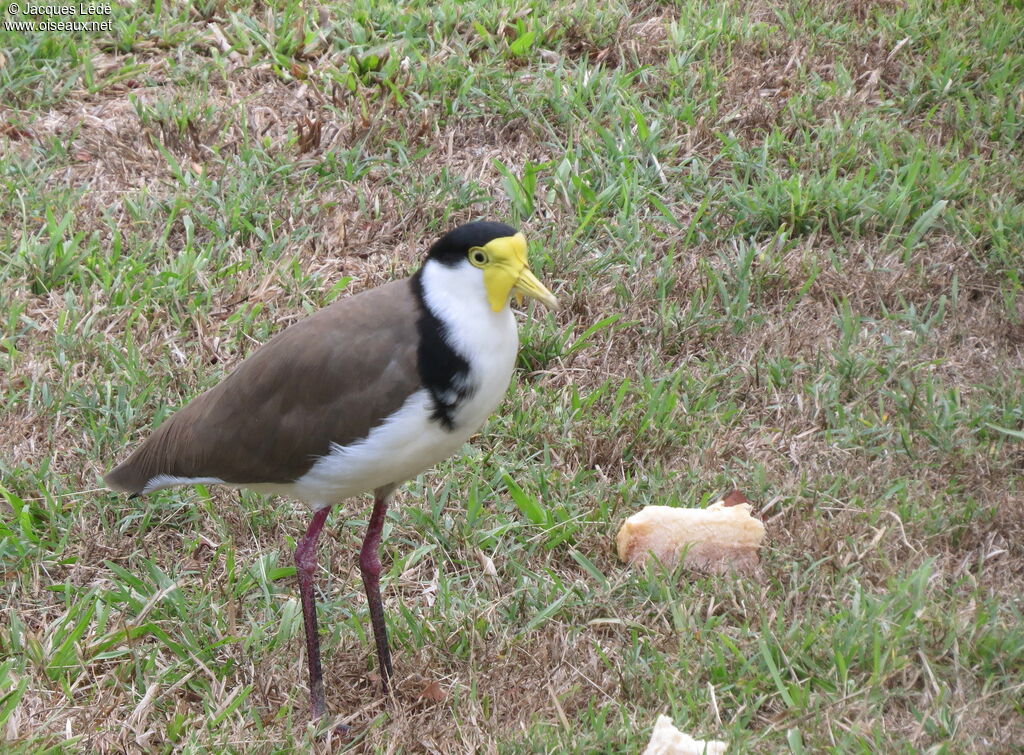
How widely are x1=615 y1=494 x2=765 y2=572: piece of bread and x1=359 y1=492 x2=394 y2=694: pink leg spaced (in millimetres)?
837

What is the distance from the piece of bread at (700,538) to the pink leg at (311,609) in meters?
1.04

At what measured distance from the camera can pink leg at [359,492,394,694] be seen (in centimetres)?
362

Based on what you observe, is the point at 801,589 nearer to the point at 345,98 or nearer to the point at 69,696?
the point at 69,696

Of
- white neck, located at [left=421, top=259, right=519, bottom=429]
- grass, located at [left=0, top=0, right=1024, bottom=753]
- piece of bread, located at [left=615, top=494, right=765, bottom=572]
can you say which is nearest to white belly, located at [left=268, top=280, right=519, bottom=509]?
white neck, located at [left=421, top=259, right=519, bottom=429]

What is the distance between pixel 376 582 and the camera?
12.0 feet

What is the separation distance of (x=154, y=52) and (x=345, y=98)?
113cm

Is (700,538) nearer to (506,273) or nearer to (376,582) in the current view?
(376,582)

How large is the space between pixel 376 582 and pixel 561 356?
152 centimetres

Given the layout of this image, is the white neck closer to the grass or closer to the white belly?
the white belly

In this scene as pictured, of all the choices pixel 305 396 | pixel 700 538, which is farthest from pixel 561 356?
pixel 305 396

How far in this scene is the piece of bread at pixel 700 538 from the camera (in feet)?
12.8

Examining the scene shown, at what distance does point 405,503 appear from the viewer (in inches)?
171

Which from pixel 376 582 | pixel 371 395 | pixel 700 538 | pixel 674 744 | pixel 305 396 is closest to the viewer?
pixel 674 744

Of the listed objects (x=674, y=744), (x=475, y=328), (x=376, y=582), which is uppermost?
(x=475, y=328)
